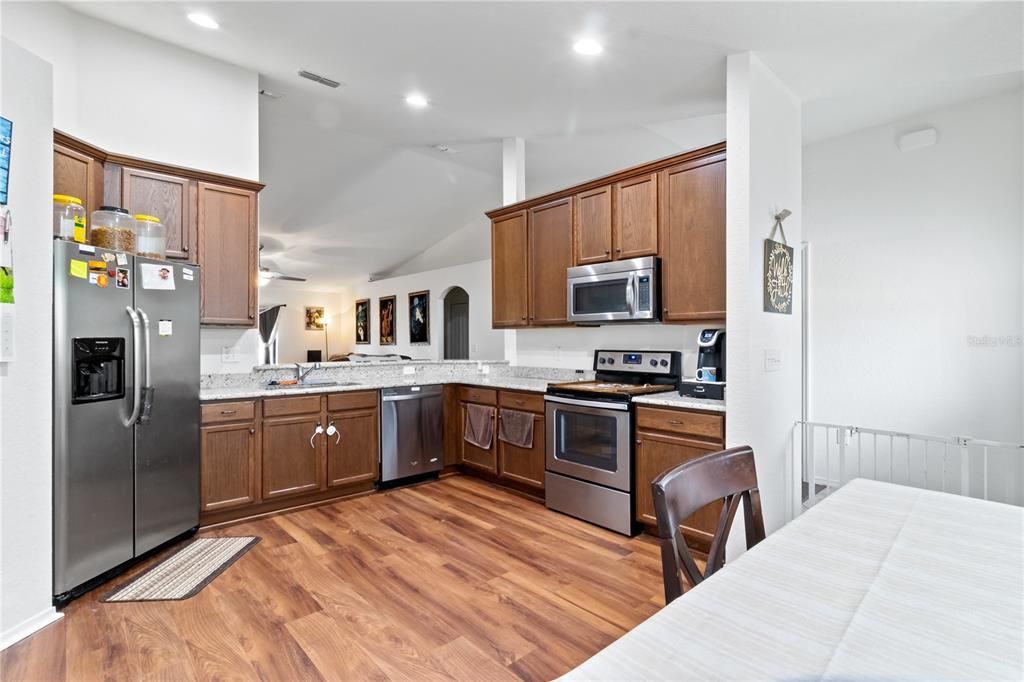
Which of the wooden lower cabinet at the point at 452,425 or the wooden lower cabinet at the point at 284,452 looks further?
the wooden lower cabinet at the point at 452,425

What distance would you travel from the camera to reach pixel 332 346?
12297 mm

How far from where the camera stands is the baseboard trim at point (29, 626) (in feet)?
6.28

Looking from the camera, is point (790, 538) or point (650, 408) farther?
point (650, 408)

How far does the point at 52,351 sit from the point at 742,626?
276 cm

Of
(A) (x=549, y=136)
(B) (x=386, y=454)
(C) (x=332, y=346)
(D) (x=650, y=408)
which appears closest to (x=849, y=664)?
(D) (x=650, y=408)

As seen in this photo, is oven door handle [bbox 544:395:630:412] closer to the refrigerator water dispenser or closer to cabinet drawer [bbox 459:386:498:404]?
cabinet drawer [bbox 459:386:498:404]

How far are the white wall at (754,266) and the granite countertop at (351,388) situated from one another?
1382 mm

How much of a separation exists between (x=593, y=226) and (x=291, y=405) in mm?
2450

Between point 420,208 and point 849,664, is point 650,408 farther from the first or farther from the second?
point 420,208

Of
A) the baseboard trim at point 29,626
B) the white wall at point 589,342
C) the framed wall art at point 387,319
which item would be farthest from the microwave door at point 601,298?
the framed wall art at point 387,319

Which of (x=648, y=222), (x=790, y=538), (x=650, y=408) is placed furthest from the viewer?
(x=648, y=222)

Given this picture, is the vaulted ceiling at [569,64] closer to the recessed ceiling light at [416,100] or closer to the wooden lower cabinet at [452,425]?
the recessed ceiling light at [416,100]

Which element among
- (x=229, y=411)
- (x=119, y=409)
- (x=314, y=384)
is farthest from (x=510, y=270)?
(x=119, y=409)

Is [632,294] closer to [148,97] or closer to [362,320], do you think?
[148,97]
